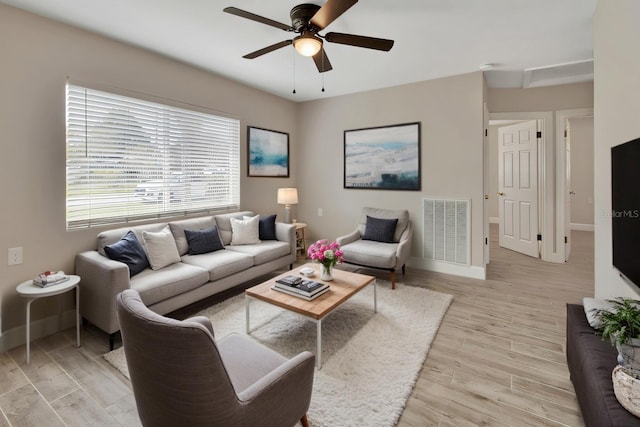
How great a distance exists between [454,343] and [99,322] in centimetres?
285

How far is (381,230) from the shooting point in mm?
→ 4168

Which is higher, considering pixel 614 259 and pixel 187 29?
pixel 187 29

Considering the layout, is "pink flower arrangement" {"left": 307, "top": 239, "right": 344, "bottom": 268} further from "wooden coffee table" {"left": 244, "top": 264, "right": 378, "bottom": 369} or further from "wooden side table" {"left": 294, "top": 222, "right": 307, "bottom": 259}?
"wooden side table" {"left": 294, "top": 222, "right": 307, "bottom": 259}

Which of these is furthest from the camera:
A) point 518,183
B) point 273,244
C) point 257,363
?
point 518,183

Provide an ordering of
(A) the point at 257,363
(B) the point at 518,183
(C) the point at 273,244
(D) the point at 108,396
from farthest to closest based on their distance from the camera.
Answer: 1. (B) the point at 518,183
2. (C) the point at 273,244
3. (D) the point at 108,396
4. (A) the point at 257,363

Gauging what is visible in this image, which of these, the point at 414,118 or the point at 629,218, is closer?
the point at 629,218

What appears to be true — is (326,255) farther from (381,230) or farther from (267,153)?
(267,153)

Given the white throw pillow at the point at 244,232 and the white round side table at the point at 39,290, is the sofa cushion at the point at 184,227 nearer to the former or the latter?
the white throw pillow at the point at 244,232

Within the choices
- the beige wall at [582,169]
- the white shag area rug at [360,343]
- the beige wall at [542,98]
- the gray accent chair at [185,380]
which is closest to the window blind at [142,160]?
the white shag area rug at [360,343]

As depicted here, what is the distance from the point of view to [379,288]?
3.58 metres

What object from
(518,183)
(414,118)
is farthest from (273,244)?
(518,183)

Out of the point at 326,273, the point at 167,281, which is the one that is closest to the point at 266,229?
the point at 326,273

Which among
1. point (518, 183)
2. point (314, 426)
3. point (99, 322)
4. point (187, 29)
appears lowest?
point (314, 426)

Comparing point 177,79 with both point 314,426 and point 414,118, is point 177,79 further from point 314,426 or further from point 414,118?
point 314,426
